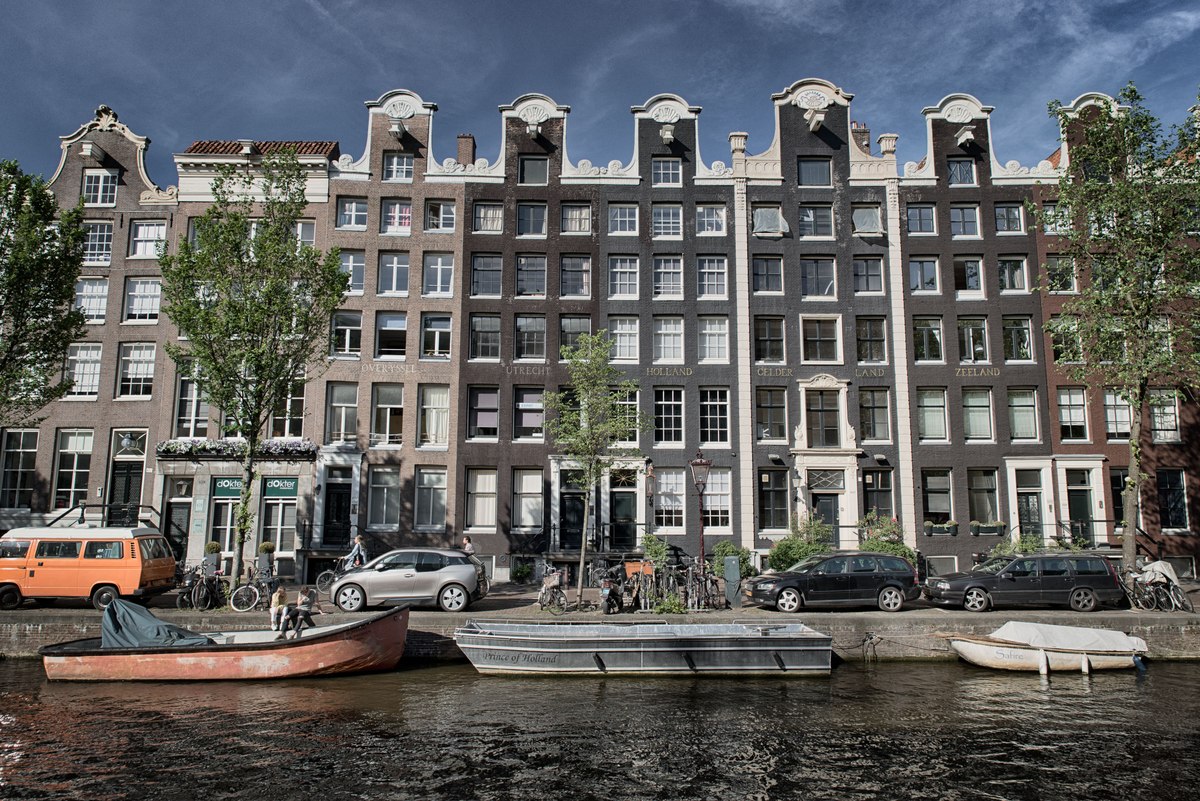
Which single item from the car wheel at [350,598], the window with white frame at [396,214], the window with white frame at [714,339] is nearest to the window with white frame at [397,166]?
the window with white frame at [396,214]

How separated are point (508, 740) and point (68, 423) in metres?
29.2

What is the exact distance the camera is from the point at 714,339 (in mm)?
33750

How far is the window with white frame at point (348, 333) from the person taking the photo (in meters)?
33.1

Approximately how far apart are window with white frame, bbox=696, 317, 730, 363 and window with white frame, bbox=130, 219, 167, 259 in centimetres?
2499

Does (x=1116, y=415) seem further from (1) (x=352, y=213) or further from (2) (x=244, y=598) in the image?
(1) (x=352, y=213)

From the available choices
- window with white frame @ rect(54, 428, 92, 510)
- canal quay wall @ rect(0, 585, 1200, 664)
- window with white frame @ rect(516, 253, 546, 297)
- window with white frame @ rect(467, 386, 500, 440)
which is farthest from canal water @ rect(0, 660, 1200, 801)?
window with white frame @ rect(516, 253, 546, 297)

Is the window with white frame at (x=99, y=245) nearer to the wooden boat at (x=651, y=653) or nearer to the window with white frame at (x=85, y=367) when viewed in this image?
the window with white frame at (x=85, y=367)

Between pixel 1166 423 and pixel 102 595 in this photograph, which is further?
pixel 1166 423

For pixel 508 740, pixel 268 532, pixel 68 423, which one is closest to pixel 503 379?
pixel 268 532

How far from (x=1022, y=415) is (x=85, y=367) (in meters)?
41.9

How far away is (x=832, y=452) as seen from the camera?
1265 inches

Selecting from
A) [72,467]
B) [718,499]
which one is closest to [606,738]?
[718,499]

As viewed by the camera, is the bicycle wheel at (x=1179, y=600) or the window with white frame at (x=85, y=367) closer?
the bicycle wheel at (x=1179, y=600)

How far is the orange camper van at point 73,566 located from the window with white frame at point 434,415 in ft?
41.7
